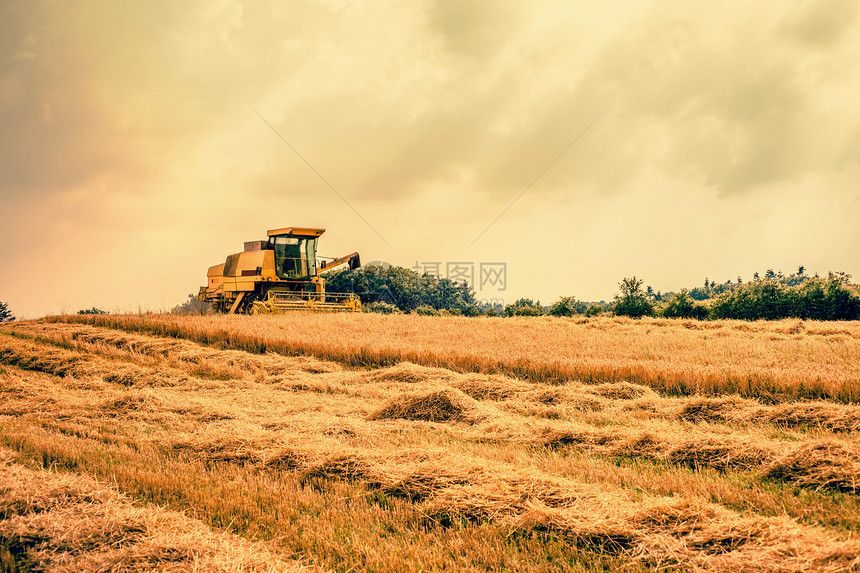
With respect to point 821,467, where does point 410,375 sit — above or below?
above

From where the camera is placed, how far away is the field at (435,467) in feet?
10.6

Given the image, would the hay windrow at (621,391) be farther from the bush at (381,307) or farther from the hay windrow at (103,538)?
the bush at (381,307)

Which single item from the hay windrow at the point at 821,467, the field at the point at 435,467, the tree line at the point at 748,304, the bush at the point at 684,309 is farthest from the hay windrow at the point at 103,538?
the bush at the point at 684,309

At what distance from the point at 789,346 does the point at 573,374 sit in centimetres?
800

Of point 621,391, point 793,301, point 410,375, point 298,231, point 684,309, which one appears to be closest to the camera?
point 621,391

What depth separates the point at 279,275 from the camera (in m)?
22.4

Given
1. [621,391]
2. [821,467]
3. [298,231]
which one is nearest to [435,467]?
[821,467]

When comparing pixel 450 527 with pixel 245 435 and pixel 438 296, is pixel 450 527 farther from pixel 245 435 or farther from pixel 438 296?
pixel 438 296

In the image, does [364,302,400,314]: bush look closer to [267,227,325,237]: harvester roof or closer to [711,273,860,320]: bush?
[267,227,325,237]: harvester roof

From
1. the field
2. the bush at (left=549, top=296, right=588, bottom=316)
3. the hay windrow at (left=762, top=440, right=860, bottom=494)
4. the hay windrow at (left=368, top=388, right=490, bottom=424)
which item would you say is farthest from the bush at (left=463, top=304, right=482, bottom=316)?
the hay windrow at (left=762, top=440, right=860, bottom=494)

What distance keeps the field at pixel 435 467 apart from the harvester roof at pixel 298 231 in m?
11.9

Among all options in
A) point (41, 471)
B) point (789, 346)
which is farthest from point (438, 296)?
point (41, 471)

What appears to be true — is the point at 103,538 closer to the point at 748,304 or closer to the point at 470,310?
the point at 748,304

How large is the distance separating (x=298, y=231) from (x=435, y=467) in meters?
19.3
